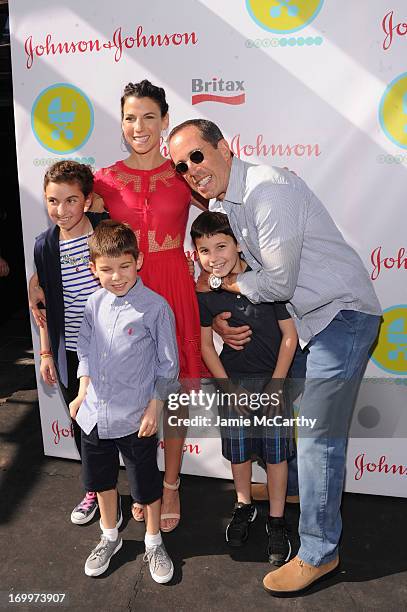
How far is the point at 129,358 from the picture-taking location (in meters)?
2.51

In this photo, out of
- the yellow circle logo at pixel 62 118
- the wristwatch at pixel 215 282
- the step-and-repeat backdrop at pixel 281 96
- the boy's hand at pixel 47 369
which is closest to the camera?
the wristwatch at pixel 215 282

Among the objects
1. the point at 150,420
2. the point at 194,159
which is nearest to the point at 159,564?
the point at 150,420

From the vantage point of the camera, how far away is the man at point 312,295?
2.34m

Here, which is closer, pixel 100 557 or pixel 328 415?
pixel 328 415

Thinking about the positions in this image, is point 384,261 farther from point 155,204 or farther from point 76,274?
point 76,274

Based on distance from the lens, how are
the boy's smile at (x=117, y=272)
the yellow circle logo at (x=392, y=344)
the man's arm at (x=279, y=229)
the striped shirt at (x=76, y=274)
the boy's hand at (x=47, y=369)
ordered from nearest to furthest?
the man's arm at (x=279, y=229) < the boy's smile at (x=117, y=272) < the striped shirt at (x=76, y=274) < the boy's hand at (x=47, y=369) < the yellow circle logo at (x=392, y=344)

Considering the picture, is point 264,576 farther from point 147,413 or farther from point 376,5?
point 376,5

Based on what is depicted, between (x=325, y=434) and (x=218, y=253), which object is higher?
Result: (x=218, y=253)

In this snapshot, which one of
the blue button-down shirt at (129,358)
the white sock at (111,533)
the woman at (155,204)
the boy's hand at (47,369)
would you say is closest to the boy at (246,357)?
the woman at (155,204)

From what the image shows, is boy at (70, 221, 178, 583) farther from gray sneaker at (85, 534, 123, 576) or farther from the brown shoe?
the brown shoe

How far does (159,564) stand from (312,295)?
139 centimetres

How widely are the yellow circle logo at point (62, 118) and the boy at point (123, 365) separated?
101 centimetres

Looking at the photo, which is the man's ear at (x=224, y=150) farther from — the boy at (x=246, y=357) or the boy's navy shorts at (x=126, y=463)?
the boy's navy shorts at (x=126, y=463)

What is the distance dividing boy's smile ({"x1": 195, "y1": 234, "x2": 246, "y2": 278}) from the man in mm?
87
